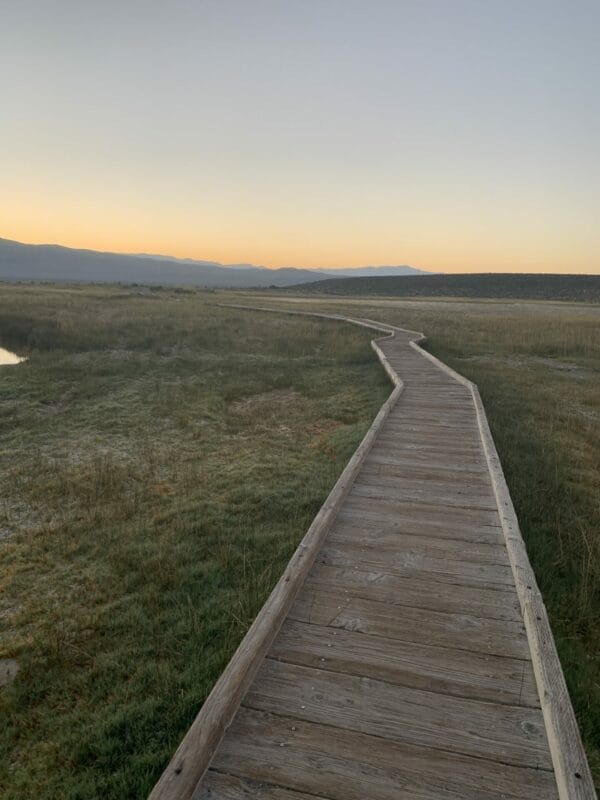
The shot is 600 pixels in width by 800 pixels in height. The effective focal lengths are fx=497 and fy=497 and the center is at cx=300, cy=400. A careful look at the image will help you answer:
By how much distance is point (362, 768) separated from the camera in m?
2.40

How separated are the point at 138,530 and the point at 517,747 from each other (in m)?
5.29

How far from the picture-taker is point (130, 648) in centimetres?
436

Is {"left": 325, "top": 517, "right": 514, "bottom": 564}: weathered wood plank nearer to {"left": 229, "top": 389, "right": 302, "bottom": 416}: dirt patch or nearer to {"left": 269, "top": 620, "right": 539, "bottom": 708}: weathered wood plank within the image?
{"left": 269, "top": 620, "right": 539, "bottom": 708}: weathered wood plank

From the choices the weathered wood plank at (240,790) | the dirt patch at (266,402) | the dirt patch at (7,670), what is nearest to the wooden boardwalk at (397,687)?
the weathered wood plank at (240,790)

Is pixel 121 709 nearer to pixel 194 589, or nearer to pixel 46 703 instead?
pixel 46 703

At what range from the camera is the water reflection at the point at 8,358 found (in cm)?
1912

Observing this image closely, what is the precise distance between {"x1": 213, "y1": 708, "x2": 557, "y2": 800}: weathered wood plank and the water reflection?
19.5 m

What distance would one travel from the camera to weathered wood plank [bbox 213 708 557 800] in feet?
7.53

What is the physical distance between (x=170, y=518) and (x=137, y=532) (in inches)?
20.8

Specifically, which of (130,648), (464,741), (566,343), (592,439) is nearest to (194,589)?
(130,648)

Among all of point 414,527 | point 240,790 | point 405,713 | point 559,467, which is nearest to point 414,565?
point 414,527

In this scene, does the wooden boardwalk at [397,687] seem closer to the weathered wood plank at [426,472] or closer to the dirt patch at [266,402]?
the weathered wood plank at [426,472]

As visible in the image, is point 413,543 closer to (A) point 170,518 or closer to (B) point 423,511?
(B) point 423,511

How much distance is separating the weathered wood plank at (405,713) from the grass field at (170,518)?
2.90 ft
